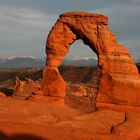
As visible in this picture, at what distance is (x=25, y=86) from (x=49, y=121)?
121ft

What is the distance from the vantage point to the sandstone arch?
28.1 m

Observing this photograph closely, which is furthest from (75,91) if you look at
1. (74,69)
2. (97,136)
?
(74,69)

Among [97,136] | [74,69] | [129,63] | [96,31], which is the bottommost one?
[74,69]

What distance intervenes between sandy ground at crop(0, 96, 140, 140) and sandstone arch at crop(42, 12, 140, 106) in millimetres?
1645

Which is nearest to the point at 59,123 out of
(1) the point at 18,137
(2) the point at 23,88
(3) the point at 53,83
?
(1) the point at 18,137

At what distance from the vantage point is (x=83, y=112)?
2919 centimetres

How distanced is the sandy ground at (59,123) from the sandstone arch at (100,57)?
165cm

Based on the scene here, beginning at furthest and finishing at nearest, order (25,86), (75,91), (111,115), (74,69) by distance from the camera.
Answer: (74,69), (75,91), (25,86), (111,115)

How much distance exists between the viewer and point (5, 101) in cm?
2770

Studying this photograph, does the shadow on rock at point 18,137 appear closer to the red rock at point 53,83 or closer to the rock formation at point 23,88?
the red rock at point 53,83

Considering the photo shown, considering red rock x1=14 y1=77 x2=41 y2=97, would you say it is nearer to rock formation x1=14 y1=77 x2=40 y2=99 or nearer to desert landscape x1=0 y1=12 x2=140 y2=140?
rock formation x1=14 y1=77 x2=40 y2=99

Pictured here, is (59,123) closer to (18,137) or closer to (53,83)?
(18,137)

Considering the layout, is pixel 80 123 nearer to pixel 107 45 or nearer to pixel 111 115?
pixel 111 115

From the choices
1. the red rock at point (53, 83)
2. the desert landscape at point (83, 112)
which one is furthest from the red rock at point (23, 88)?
the desert landscape at point (83, 112)
